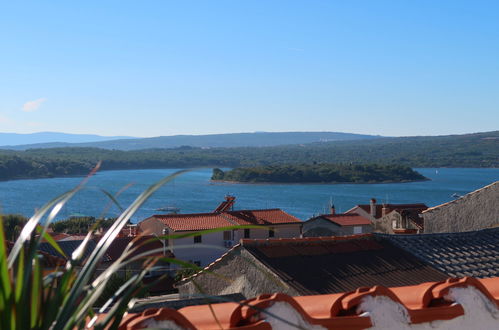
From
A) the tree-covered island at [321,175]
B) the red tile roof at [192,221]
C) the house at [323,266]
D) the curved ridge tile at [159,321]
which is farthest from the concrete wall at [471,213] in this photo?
the tree-covered island at [321,175]

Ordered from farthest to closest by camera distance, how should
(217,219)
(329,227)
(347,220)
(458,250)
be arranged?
1. (347,220)
2. (329,227)
3. (217,219)
4. (458,250)

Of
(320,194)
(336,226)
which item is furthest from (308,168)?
(336,226)

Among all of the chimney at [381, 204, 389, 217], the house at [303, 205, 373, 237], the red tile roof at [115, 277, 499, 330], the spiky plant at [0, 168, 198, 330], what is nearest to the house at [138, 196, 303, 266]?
the house at [303, 205, 373, 237]

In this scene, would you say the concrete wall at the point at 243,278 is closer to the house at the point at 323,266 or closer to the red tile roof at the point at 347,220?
the house at the point at 323,266

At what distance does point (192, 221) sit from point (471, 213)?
19.4 meters

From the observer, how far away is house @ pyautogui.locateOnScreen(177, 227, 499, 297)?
264 inches

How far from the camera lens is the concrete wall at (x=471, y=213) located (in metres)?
11.3

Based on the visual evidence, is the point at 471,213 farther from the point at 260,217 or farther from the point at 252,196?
the point at 252,196

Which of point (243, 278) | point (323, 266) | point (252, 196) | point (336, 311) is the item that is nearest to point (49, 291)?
point (336, 311)

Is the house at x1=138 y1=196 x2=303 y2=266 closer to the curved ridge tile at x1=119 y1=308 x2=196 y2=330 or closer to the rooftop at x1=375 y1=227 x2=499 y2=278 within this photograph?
the rooftop at x1=375 y1=227 x2=499 y2=278

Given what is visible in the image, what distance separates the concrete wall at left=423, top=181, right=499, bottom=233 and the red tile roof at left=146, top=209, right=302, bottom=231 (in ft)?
54.2

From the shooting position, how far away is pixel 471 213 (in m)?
11.6

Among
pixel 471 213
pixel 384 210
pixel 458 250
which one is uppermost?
pixel 458 250

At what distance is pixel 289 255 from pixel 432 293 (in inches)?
195
